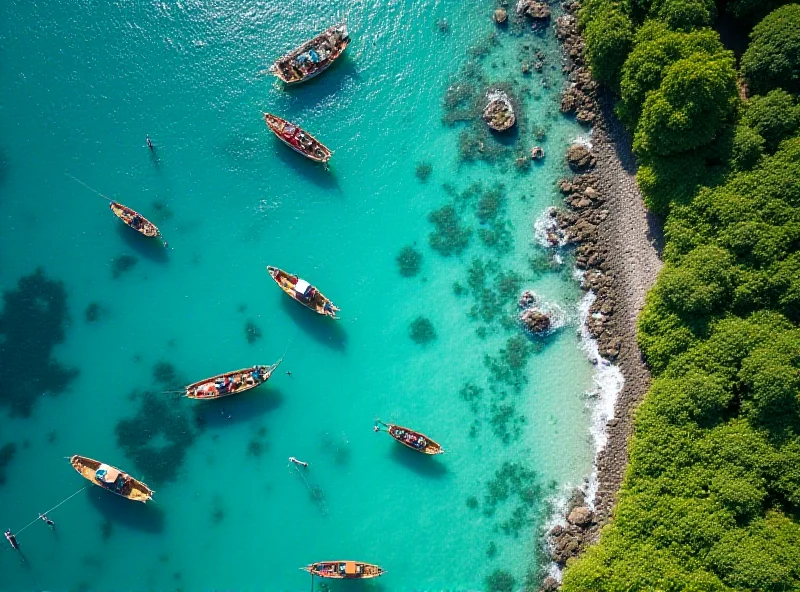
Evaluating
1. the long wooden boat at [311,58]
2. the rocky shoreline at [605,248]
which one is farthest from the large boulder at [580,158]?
the long wooden boat at [311,58]

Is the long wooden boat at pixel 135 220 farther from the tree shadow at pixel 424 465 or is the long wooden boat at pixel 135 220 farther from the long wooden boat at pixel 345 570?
the long wooden boat at pixel 345 570

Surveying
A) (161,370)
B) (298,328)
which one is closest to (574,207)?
(298,328)

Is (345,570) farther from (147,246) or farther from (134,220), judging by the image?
(134,220)

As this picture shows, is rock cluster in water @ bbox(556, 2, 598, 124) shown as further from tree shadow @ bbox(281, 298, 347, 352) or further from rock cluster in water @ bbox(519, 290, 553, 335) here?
tree shadow @ bbox(281, 298, 347, 352)

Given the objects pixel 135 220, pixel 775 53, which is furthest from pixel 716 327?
pixel 135 220

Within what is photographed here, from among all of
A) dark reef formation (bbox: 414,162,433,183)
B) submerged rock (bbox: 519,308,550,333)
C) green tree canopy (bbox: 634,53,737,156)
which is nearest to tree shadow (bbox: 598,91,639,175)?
green tree canopy (bbox: 634,53,737,156)

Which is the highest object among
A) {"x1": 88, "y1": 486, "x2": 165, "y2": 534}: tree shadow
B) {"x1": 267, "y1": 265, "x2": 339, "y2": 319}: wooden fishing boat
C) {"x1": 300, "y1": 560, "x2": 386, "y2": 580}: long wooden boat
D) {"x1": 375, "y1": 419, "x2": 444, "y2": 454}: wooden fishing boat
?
{"x1": 267, "y1": 265, "x2": 339, "y2": 319}: wooden fishing boat

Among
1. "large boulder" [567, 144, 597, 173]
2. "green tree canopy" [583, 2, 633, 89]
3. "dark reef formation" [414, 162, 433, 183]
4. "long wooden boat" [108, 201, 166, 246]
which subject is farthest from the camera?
"dark reef formation" [414, 162, 433, 183]
